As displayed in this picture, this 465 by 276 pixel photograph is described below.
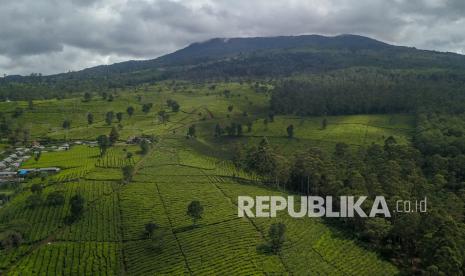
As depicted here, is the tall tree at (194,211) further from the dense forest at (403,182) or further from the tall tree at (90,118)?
the tall tree at (90,118)

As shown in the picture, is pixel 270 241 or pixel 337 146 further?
pixel 337 146

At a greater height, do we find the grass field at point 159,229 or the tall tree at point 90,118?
the tall tree at point 90,118

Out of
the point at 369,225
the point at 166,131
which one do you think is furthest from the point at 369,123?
the point at 369,225

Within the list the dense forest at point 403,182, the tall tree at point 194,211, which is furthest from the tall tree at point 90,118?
the tall tree at point 194,211

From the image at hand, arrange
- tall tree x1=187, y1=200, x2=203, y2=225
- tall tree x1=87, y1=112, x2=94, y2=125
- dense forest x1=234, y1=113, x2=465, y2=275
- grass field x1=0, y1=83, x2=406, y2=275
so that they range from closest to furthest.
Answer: grass field x1=0, y1=83, x2=406, y2=275 < dense forest x1=234, y1=113, x2=465, y2=275 < tall tree x1=187, y1=200, x2=203, y2=225 < tall tree x1=87, y1=112, x2=94, y2=125

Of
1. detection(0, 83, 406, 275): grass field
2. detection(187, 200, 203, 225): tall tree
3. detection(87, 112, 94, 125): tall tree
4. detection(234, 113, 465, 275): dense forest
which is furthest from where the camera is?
→ detection(87, 112, 94, 125): tall tree

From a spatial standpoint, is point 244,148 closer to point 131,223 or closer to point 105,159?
point 105,159

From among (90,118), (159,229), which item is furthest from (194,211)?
(90,118)

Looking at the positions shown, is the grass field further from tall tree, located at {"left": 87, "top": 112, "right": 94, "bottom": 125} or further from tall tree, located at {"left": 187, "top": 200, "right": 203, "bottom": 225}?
tall tree, located at {"left": 87, "top": 112, "right": 94, "bottom": 125}

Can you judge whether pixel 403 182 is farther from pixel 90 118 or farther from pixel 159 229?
pixel 90 118

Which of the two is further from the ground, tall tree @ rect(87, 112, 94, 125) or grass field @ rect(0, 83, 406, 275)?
tall tree @ rect(87, 112, 94, 125)

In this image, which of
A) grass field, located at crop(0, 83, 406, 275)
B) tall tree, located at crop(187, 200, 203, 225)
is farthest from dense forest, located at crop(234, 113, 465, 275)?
tall tree, located at crop(187, 200, 203, 225)
